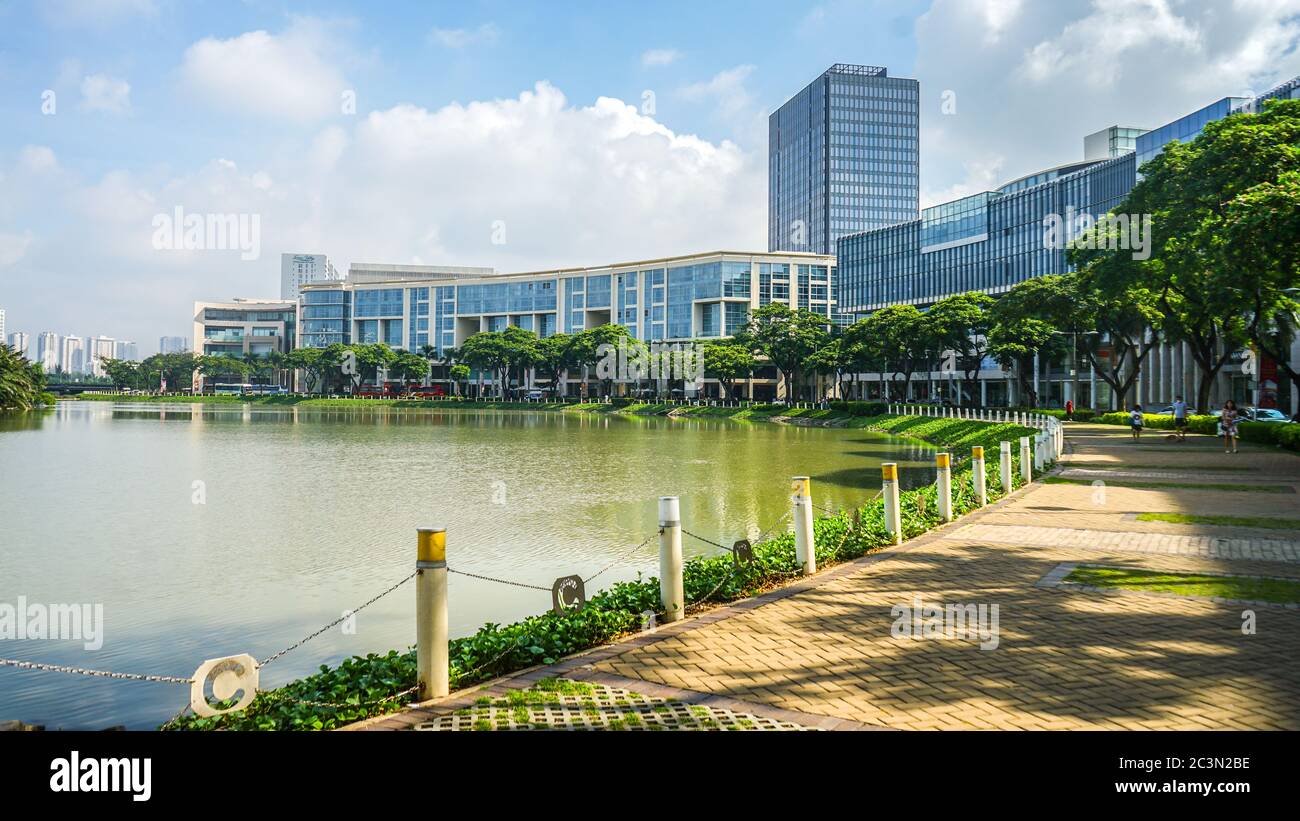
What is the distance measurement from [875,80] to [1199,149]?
15533cm

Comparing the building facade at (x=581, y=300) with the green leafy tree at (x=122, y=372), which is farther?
the green leafy tree at (x=122, y=372)

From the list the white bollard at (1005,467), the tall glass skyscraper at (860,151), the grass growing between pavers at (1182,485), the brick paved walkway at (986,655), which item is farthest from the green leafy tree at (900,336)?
the tall glass skyscraper at (860,151)

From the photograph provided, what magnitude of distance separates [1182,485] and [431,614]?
64.9 ft

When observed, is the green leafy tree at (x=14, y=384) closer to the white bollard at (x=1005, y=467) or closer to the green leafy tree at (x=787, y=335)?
the green leafy tree at (x=787, y=335)

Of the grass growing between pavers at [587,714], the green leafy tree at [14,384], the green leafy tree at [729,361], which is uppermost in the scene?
the green leafy tree at [729,361]

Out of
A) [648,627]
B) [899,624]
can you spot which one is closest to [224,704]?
[648,627]

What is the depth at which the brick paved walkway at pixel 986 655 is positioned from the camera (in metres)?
5.93

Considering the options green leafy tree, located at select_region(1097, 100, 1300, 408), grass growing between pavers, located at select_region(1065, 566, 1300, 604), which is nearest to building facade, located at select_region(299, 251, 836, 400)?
green leafy tree, located at select_region(1097, 100, 1300, 408)

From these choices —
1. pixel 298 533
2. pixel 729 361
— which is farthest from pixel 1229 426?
pixel 729 361

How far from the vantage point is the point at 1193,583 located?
1012cm

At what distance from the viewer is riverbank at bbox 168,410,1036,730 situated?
608cm

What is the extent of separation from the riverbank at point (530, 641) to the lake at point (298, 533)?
150 centimetres

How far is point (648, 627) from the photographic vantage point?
8.31m
